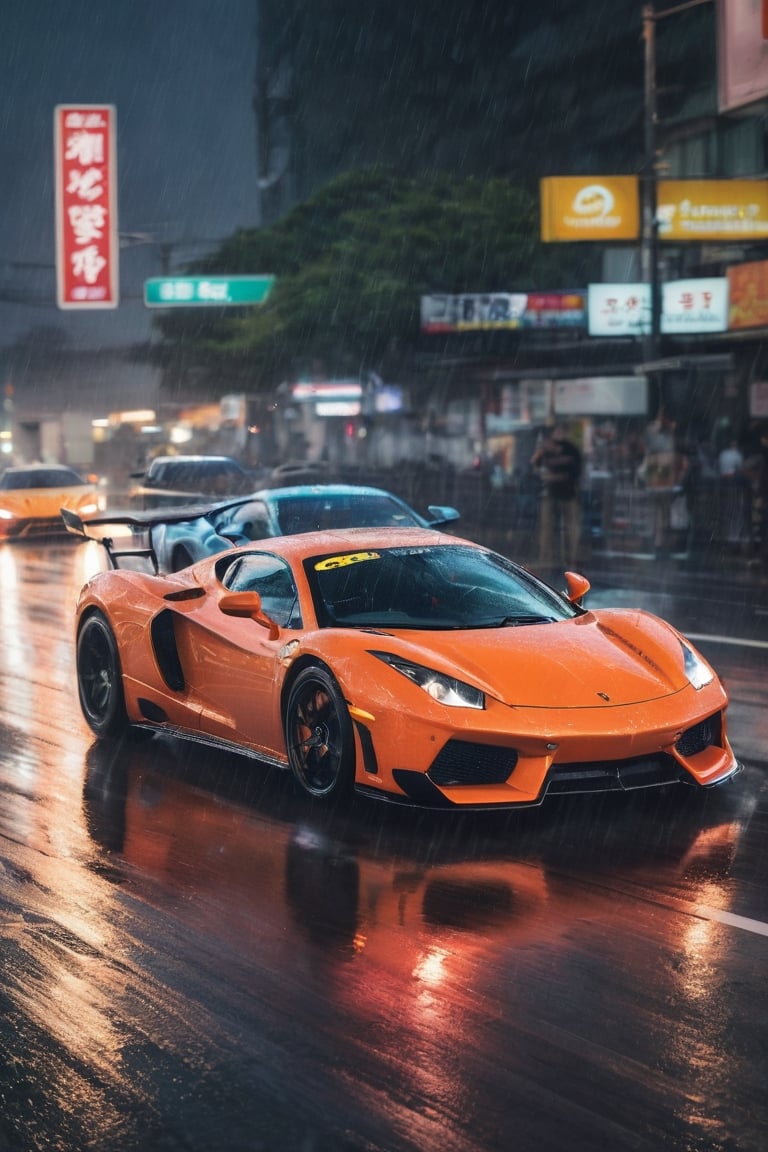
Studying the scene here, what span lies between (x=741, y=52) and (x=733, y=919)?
21.4 meters

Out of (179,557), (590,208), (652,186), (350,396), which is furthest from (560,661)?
(350,396)

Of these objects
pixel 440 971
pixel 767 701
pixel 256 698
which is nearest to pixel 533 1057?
pixel 440 971

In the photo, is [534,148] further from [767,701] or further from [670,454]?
[767,701]

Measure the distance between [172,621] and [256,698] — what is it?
42.1 inches

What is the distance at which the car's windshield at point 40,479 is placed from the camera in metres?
29.5

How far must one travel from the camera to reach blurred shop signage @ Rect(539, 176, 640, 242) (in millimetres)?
32031

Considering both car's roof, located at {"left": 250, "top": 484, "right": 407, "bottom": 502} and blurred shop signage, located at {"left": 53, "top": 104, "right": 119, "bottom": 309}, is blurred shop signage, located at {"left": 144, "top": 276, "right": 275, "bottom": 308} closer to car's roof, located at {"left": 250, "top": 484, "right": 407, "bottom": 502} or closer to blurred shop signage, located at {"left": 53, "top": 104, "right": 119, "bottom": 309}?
blurred shop signage, located at {"left": 53, "top": 104, "right": 119, "bottom": 309}

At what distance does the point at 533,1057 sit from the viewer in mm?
4125

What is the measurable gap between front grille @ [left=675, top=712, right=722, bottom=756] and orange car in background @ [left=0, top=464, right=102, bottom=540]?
22.4 meters

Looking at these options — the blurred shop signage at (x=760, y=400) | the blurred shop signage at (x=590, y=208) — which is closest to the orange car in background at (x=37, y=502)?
the blurred shop signage at (x=590, y=208)

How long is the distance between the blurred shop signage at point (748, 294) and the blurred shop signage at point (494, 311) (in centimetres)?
1072

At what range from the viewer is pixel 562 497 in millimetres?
22344

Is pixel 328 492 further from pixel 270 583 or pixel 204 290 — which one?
pixel 204 290

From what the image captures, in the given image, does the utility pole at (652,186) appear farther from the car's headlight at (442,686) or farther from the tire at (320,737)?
the car's headlight at (442,686)
